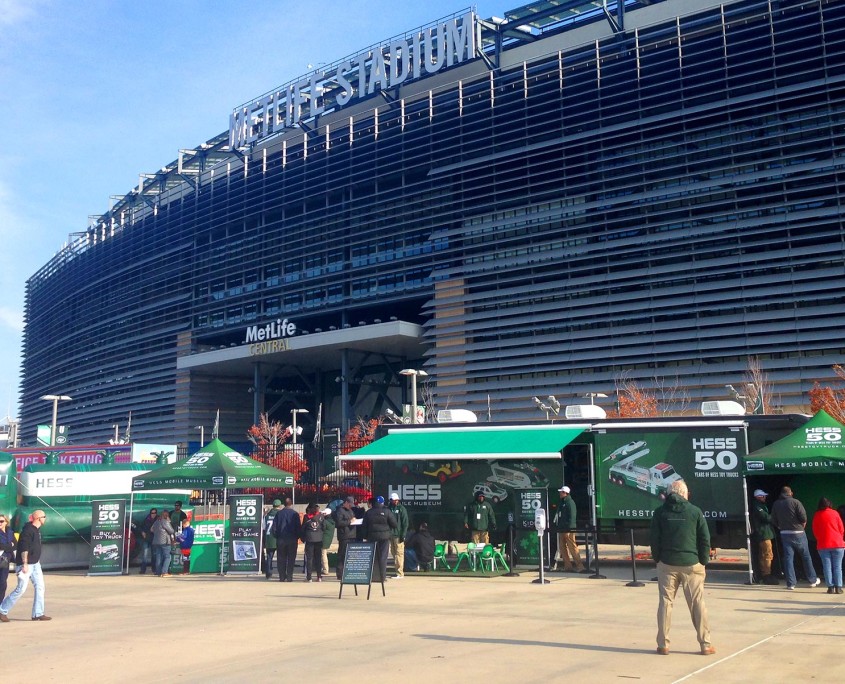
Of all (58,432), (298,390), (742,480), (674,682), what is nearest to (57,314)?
(58,432)

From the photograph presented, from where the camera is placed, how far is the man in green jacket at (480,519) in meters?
18.6

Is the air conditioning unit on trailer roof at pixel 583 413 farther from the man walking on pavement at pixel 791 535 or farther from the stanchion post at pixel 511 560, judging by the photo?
the man walking on pavement at pixel 791 535

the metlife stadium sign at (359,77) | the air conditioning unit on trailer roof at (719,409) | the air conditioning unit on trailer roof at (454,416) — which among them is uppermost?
the metlife stadium sign at (359,77)

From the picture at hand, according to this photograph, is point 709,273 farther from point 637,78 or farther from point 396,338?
point 396,338

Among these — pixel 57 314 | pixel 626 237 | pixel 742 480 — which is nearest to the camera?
pixel 742 480

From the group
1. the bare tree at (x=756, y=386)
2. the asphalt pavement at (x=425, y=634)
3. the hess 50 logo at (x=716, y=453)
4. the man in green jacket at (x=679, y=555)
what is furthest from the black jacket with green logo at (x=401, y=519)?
the bare tree at (x=756, y=386)

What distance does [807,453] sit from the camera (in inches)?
605

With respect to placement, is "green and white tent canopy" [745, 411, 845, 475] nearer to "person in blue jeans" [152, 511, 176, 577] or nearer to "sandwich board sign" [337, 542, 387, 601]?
"sandwich board sign" [337, 542, 387, 601]

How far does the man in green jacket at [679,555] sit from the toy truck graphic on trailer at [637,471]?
26.9ft

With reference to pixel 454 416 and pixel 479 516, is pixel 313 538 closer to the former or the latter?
pixel 479 516

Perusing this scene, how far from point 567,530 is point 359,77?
127ft

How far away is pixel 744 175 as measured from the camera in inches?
1430

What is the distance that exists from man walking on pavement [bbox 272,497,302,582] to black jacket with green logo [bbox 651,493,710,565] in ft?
32.0

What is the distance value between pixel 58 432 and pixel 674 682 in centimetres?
5914
